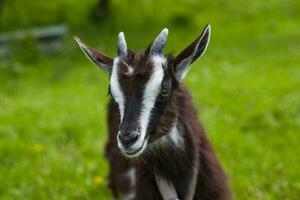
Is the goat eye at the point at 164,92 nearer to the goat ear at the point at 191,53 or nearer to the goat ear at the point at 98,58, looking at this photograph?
the goat ear at the point at 191,53

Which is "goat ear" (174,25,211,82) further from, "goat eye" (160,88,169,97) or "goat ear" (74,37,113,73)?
"goat ear" (74,37,113,73)

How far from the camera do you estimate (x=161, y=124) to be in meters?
3.47

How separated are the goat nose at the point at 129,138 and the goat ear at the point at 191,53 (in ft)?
1.72

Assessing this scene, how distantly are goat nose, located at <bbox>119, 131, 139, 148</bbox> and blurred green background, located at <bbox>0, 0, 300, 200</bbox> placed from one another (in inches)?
88.2

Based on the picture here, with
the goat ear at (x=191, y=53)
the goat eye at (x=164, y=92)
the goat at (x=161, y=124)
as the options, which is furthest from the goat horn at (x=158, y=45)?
the goat eye at (x=164, y=92)

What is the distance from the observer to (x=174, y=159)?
12.2ft

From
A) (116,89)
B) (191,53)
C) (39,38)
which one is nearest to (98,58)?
(116,89)

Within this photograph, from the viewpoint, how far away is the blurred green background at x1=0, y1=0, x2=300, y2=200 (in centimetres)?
590

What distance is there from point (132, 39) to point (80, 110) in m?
6.06

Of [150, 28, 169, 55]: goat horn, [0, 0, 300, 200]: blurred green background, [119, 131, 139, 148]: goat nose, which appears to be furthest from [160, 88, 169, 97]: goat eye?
[0, 0, 300, 200]: blurred green background

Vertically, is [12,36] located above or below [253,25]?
above

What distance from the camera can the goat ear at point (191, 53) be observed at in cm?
332

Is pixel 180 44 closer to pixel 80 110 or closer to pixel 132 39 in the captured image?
pixel 132 39

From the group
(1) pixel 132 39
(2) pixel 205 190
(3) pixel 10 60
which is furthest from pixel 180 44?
(2) pixel 205 190
